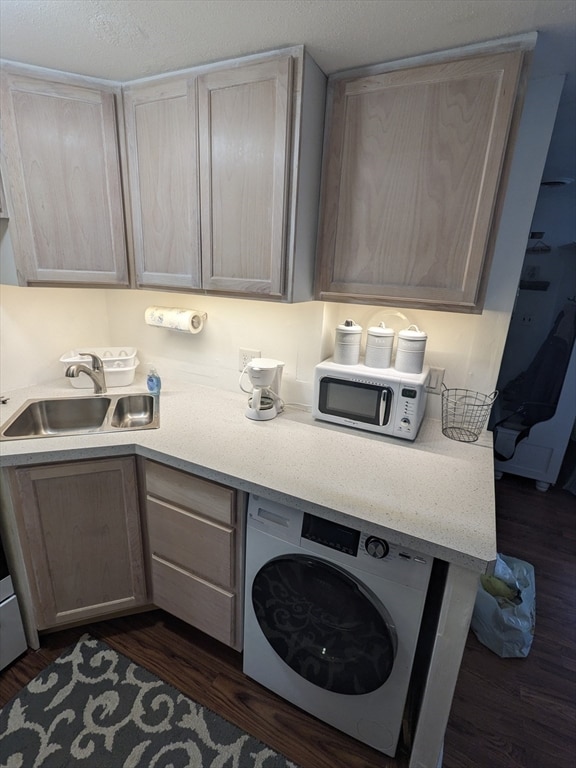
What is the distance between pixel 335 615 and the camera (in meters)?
1.15

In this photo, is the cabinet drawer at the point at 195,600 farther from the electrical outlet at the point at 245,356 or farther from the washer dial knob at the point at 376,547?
the electrical outlet at the point at 245,356

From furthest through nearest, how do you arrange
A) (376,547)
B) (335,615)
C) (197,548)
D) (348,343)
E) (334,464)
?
1. (348,343)
2. (197,548)
3. (334,464)
4. (335,615)
5. (376,547)

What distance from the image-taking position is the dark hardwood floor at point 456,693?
4.22 ft

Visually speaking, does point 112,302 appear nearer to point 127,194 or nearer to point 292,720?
point 127,194

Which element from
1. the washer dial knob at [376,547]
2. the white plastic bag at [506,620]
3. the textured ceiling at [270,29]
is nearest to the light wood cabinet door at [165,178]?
the textured ceiling at [270,29]

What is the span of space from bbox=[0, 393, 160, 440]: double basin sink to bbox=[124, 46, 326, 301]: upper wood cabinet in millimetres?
633

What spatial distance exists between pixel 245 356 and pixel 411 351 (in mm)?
814

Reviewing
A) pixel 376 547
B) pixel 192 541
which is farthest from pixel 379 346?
pixel 192 541

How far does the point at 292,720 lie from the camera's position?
1363 mm

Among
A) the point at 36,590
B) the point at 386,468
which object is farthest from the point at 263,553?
the point at 36,590

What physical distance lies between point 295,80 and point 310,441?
124cm

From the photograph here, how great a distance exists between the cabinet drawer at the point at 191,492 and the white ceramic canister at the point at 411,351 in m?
0.81

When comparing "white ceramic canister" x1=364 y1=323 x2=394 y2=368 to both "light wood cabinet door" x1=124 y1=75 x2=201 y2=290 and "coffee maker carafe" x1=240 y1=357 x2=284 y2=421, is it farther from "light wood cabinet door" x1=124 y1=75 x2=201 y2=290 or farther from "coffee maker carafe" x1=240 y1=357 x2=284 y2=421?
"light wood cabinet door" x1=124 y1=75 x2=201 y2=290

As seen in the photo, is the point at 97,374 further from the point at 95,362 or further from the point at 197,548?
the point at 197,548
